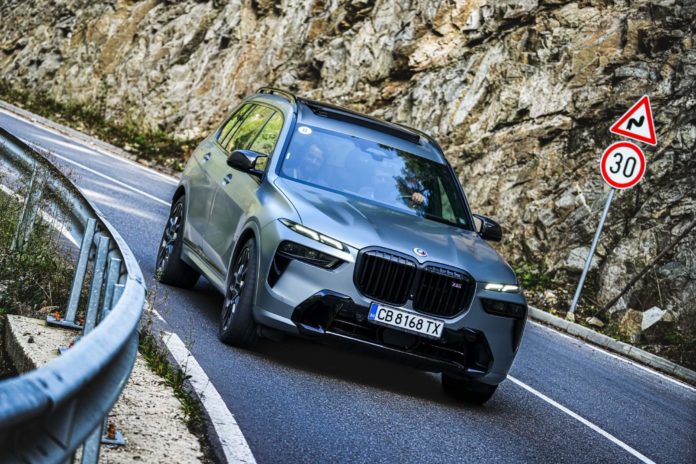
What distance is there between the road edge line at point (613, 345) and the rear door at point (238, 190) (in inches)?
251

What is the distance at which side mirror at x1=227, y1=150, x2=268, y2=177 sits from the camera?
8.16m

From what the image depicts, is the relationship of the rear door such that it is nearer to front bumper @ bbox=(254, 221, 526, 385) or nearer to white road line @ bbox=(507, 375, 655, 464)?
front bumper @ bbox=(254, 221, 526, 385)

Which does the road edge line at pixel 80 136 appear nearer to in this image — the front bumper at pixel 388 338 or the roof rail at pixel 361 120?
the roof rail at pixel 361 120

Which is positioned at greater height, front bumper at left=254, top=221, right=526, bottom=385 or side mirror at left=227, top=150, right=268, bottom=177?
side mirror at left=227, top=150, right=268, bottom=177

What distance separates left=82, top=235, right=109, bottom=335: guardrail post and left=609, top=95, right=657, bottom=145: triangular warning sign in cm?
1187

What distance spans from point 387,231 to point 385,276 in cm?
40

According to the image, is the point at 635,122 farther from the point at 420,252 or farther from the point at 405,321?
the point at 405,321

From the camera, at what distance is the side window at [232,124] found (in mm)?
9875

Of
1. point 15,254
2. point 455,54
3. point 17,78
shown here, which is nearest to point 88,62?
point 17,78

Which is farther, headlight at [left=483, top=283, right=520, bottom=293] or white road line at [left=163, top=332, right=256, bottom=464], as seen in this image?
headlight at [left=483, top=283, right=520, bottom=293]

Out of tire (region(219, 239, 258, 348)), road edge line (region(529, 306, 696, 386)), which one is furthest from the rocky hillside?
tire (region(219, 239, 258, 348))

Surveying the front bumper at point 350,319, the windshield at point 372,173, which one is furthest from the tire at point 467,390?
the windshield at point 372,173

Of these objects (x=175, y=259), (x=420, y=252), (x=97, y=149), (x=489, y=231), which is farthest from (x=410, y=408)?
(x=97, y=149)

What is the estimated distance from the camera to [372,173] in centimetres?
859
